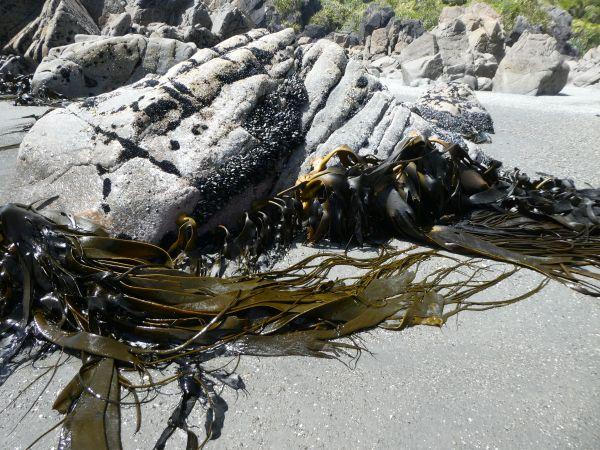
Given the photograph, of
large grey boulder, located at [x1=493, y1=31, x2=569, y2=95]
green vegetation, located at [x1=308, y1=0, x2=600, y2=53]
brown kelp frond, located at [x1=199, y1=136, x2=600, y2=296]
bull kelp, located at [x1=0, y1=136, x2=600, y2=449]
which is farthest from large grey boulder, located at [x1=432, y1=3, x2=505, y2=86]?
bull kelp, located at [x1=0, y1=136, x2=600, y2=449]

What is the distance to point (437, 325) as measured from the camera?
182cm

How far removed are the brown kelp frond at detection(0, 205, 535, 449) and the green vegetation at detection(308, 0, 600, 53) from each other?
77.6ft

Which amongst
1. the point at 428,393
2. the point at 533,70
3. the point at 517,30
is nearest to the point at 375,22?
the point at 517,30

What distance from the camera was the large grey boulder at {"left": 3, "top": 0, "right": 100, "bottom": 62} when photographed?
10.0 metres

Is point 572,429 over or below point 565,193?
over

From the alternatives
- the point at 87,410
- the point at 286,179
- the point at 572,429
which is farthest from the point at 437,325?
the point at 286,179

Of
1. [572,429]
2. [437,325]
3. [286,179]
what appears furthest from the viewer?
[286,179]

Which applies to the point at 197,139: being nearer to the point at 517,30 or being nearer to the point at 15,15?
the point at 15,15

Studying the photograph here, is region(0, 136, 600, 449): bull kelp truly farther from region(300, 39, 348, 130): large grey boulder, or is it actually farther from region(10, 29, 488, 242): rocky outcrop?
region(300, 39, 348, 130): large grey boulder

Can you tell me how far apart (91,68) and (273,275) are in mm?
6508

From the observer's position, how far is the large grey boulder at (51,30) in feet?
33.0

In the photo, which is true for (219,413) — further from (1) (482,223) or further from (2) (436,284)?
(1) (482,223)

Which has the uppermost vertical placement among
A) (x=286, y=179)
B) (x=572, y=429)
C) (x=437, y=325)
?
(x=572, y=429)

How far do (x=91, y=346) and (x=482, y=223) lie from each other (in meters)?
2.18
